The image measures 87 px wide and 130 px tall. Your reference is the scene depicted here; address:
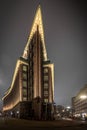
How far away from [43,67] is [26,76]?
29.0ft

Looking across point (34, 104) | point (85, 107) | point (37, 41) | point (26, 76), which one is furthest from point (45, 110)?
point (85, 107)

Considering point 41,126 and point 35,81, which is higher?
point 35,81

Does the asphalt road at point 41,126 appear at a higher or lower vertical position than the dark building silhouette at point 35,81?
lower

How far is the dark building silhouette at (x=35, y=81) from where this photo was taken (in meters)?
93.2

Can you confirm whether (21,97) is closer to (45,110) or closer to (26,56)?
(45,110)

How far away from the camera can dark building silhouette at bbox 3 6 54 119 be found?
93.2 m

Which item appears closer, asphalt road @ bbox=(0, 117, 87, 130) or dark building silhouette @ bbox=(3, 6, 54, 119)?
asphalt road @ bbox=(0, 117, 87, 130)

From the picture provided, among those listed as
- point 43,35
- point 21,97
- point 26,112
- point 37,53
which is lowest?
point 26,112

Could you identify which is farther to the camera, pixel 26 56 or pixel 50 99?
pixel 26 56

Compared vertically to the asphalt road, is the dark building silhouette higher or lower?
higher

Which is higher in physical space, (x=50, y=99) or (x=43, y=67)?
(x=43, y=67)

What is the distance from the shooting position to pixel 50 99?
102m

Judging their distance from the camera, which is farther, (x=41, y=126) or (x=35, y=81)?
(x=35, y=81)

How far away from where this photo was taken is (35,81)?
97.2m
